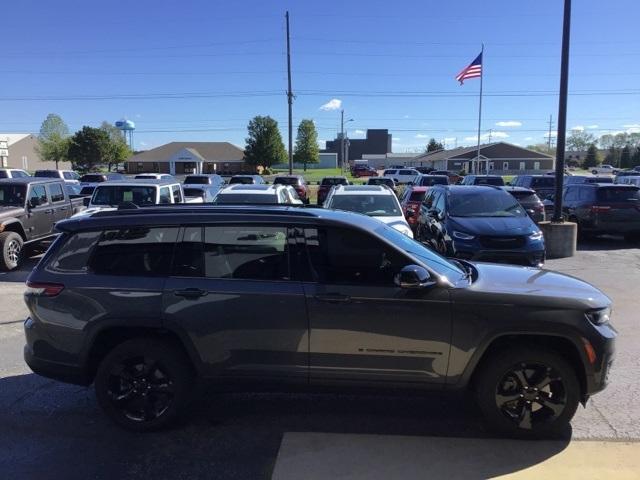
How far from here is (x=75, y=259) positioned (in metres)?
4.21

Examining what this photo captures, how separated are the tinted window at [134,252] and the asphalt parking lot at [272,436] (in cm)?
127

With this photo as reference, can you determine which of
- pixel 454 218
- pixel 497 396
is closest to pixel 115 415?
pixel 497 396

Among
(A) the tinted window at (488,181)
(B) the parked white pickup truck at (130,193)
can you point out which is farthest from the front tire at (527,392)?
(A) the tinted window at (488,181)

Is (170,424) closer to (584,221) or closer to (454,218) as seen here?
(454,218)

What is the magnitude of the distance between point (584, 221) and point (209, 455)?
550 inches

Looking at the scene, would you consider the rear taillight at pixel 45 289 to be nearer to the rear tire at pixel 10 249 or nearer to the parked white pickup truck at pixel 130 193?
the rear tire at pixel 10 249

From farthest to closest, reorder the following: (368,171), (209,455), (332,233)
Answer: (368,171), (332,233), (209,455)

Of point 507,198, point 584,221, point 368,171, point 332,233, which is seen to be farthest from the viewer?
point 368,171

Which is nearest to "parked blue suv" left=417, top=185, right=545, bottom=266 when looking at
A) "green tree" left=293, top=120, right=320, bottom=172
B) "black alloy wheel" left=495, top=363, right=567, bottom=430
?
"black alloy wheel" left=495, top=363, right=567, bottom=430

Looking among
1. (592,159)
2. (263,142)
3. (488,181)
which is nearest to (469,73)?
(488,181)

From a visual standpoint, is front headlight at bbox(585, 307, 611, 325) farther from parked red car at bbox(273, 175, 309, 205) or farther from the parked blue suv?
parked red car at bbox(273, 175, 309, 205)

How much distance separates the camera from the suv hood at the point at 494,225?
31.7ft

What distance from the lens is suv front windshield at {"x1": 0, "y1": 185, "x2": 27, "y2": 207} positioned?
11727mm

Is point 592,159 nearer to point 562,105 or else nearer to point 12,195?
point 562,105
